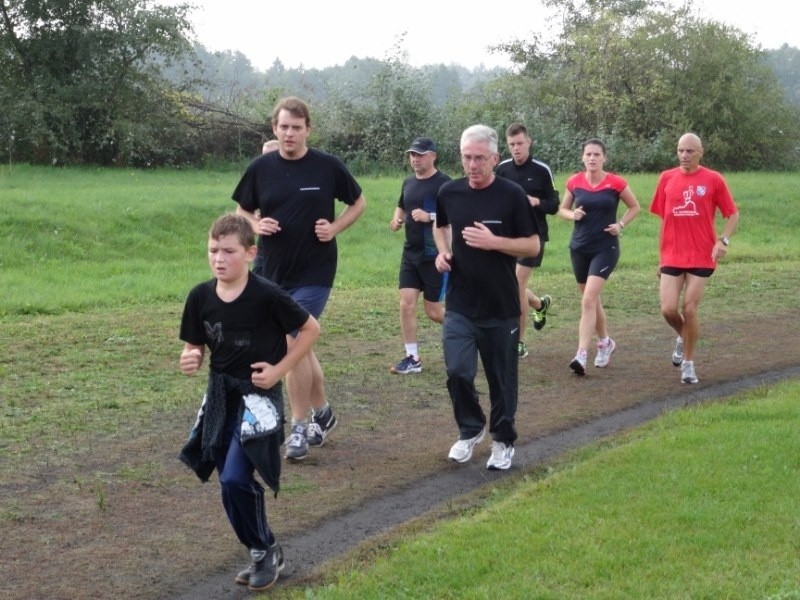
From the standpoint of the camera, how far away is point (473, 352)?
7723 millimetres

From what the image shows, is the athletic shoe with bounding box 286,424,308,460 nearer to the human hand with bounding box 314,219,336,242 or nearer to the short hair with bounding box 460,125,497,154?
the human hand with bounding box 314,219,336,242

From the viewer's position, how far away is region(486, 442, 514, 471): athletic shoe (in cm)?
771

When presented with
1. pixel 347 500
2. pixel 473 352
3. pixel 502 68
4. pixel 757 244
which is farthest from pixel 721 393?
pixel 502 68

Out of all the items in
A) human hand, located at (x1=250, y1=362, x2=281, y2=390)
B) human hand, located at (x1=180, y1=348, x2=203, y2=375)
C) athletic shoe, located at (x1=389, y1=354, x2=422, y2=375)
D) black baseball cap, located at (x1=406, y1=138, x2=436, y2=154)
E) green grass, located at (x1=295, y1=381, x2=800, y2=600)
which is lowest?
athletic shoe, located at (x1=389, y1=354, x2=422, y2=375)

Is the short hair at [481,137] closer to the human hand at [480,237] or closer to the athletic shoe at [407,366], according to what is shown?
the human hand at [480,237]

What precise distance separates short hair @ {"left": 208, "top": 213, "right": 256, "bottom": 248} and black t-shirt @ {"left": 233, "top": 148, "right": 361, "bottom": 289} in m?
2.28

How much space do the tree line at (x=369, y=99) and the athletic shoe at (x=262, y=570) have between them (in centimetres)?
2806

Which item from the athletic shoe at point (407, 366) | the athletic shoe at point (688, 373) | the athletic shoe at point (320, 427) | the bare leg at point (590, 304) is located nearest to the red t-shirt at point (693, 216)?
the bare leg at point (590, 304)

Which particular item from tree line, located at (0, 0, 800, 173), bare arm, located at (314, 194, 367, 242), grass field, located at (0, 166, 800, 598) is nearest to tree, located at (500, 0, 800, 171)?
tree line, located at (0, 0, 800, 173)

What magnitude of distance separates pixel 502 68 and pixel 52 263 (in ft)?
112

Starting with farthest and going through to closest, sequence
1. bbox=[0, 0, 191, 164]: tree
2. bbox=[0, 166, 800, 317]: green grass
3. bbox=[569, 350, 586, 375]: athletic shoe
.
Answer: bbox=[0, 0, 191, 164]: tree, bbox=[0, 166, 800, 317]: green grass, bbox=[569, 350, 586, 375]: athletic shoe

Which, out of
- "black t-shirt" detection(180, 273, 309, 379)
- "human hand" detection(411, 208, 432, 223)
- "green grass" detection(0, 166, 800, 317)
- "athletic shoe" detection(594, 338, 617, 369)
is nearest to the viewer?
"black t-shirt" detection(180, 273, 309, 379)

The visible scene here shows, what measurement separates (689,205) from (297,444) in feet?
15.2

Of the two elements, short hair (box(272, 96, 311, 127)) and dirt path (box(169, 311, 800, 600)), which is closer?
dirt path (box(169, 311, 800, 600))
